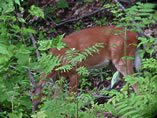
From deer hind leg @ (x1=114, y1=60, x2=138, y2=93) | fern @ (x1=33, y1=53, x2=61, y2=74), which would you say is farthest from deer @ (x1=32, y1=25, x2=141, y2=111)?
fern @ (x1=33, y1=53, x2=61, y2=74)

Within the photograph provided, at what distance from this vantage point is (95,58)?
7062 millimetres

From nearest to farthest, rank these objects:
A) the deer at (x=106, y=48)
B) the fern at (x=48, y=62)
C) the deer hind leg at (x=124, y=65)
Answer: the fern at (x=48, y=62) → the deer at (x=106, y=48) → the deer hind leg at (x=124, y=65)

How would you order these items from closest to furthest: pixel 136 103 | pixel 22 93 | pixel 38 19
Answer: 1. pixel 136 103
2. pixel 22 93
3. pixel 38 19

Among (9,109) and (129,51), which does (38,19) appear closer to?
(129,51)

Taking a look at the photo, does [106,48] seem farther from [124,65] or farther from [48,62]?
[48,62]

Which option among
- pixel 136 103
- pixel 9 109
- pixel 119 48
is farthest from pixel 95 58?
pixel 136 103

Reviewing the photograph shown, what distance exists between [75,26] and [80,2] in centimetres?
242

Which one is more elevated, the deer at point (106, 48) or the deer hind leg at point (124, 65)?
the deer at point (106, 48)

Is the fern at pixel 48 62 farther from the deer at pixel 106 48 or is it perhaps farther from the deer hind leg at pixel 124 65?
the deer hind leg at pixel 124 65

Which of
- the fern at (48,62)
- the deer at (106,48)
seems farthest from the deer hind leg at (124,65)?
the fern at (48,62)

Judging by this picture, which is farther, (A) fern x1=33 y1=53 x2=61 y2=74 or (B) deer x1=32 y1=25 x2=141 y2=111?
(B) deer x1=32 y1=25 x2=141 y2=111

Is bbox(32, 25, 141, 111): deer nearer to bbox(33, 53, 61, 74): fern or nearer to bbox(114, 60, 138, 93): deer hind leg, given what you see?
bbox(114, 60, 138, 93): deer hind leg

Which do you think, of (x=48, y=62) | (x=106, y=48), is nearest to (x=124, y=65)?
(x=106, y=48)

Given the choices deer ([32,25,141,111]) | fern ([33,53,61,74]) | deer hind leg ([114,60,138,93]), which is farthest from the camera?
deer hind leg ([114,60,138,93])
